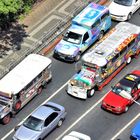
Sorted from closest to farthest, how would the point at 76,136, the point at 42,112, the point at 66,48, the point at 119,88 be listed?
the point at 76,136, the point at 42,112, the point at 119,88, the point at 66,48

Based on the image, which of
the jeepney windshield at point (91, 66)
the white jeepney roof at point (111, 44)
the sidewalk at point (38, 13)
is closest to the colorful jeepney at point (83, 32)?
the white jeepney roof at point (111, 44)

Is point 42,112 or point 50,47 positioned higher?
point 50,47

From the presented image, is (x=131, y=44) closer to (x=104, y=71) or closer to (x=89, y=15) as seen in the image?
(x=104, y=71)

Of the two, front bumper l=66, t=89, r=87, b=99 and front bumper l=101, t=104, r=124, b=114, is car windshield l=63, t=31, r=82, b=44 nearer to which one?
front bumper l=66, t=89, r=87, b=99

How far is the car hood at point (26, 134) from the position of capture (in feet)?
140

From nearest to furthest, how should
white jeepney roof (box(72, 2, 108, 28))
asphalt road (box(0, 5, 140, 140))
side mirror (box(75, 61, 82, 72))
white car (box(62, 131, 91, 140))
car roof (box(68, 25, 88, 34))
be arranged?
white car (box(62, 131, 91, 140))
asphalt road (box(0, 5, 140, 140))
side mirror (box(75, 61, 82, 72))
car roof (box(68, 25, 88, 34))
white jeepney roof (box(72, 2, 108, 28))

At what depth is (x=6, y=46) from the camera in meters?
53.2

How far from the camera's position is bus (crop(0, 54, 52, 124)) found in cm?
4538

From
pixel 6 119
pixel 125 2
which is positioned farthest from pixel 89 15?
pixel 6 119

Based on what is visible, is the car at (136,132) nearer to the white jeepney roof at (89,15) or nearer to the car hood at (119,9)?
the white jeepney roof at (89,15)

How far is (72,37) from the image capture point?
51.4 m

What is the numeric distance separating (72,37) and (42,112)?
9.34 metres

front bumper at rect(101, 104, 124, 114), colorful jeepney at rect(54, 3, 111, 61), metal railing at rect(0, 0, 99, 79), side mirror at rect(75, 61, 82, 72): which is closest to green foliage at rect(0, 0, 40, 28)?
metal railing at rect(0, 0, 99, 79)

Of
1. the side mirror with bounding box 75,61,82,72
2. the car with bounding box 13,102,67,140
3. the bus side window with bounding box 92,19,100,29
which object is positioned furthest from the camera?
the bus side window with bounding box 92,19,100,29
